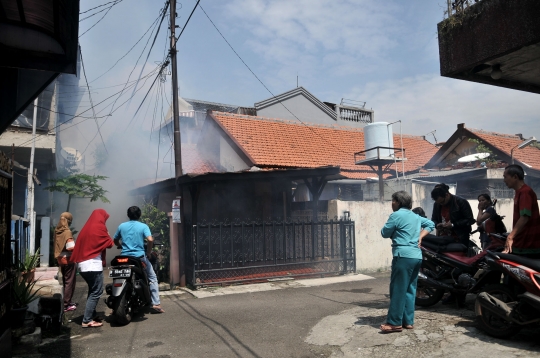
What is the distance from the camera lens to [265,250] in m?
10.6

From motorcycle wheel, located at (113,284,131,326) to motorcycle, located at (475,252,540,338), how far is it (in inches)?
192

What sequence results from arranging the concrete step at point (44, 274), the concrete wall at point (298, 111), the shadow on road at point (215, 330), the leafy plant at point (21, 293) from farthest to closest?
1. the concrete wall at point (298, 111)
2. the concrete step at point (44, 274)
3. the leafy plant at point (21, 293)
4. the shadow on road at point (215, 330)

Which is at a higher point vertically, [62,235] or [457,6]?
[457,6]

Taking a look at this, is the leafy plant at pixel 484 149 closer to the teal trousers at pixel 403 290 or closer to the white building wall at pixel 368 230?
the white building wall at pixel 368 230

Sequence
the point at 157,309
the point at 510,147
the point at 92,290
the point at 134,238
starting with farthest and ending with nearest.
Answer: the point at 510,147
the point at 157,309
the point at 134,238
the point at 92,290

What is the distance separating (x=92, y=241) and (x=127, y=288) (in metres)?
0.91

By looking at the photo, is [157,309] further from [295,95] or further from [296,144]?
[295,95]

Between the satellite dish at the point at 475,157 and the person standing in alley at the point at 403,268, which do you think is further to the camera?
the satellite dish at the point at 475,157

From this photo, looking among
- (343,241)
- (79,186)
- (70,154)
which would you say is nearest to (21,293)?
(343,241)

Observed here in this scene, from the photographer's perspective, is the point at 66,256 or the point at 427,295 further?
the point at 66,256

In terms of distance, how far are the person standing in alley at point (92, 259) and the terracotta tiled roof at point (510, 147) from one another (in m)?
19.4

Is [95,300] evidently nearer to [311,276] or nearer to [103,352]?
[103,352]

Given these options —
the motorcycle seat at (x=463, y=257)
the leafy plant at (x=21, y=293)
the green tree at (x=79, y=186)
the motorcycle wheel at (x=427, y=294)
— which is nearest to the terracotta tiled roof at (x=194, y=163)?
the green tree at (x=79, y=186)

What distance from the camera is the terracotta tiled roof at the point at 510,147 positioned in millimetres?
20719
